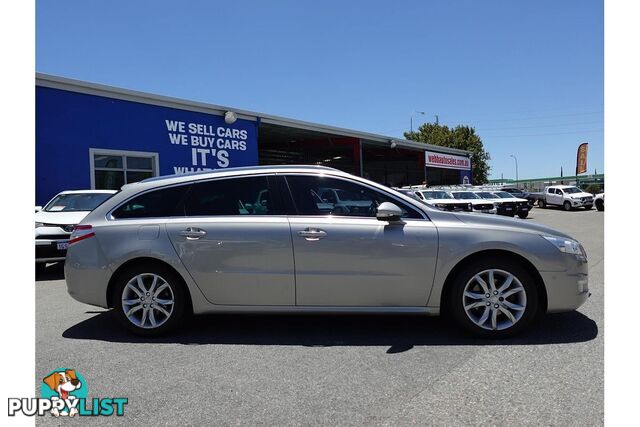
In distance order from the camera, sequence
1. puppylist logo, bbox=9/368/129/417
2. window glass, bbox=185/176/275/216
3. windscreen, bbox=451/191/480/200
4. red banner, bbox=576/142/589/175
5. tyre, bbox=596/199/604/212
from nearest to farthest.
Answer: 1. puppylist logo, bbox=9/368/129/417
2. window glass, bbox=185/176/275/216
3. windscreen, bbox=451/191/480/200
4. tyre, bbox=596/199/604/212
5. red banner, bbox=576/142/589/175

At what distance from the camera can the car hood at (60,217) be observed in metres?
8.48

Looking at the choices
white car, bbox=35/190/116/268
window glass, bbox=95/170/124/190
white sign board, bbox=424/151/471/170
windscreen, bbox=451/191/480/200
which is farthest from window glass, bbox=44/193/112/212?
white sign board, bbox=424/151/471/170

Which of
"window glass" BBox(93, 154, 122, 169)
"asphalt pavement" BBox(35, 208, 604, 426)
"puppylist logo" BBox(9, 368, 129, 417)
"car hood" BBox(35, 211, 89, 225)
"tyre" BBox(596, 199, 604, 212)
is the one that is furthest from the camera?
"tyre" BBox(596, 199, 604, 212)

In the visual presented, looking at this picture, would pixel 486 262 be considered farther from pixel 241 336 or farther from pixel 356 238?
pixel 241 336

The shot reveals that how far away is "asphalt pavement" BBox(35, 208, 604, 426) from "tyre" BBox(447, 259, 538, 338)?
5.8 inches

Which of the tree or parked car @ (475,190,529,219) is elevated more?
the tree

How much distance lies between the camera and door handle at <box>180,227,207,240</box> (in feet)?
14.2

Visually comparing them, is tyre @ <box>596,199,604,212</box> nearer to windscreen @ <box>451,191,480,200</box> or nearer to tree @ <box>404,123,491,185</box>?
windscreen @ <box>451,191,480,200</box>

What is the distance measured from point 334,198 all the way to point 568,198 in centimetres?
3167

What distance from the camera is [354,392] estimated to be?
319 centimetres

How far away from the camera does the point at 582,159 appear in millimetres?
53438

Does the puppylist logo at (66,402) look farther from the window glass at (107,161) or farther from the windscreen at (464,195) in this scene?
the windscreen at (464,195)

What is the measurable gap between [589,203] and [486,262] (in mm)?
31377

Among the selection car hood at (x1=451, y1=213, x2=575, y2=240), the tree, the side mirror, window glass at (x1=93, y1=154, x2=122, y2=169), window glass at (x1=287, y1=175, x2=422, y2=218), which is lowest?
car hood at (x1=451, y1=213, x2=575, y2=240)
